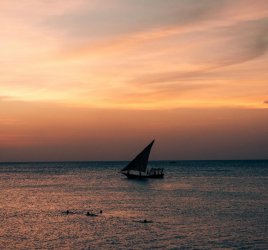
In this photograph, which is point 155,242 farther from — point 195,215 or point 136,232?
point 195,215

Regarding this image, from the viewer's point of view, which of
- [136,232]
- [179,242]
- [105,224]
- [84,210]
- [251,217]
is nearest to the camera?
[179,242]

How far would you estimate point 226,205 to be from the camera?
55594 millimetres

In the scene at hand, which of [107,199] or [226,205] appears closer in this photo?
[226,205]

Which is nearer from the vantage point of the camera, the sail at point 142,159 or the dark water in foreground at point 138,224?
the dark water in foreground at point 138,224

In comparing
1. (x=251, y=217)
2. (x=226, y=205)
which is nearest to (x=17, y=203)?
(x=226, y=205)

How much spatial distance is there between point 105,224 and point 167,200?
21.2 m

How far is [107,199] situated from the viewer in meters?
65.1

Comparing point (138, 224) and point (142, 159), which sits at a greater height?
point (142, 159)

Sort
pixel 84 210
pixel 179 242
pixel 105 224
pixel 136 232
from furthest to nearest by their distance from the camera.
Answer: pixel 84 210, pixel 105 224, pixel 136 232, pixel 179 242

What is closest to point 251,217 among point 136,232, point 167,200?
point 136,232

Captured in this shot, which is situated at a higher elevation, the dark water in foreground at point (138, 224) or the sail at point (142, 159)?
the sail at point (142, 159)

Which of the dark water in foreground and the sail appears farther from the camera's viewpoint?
the sail

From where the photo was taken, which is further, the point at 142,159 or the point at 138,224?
the point at 142,159

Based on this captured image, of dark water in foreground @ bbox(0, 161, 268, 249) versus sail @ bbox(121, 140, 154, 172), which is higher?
sail @ bbox(121, 140, 154, 172)
